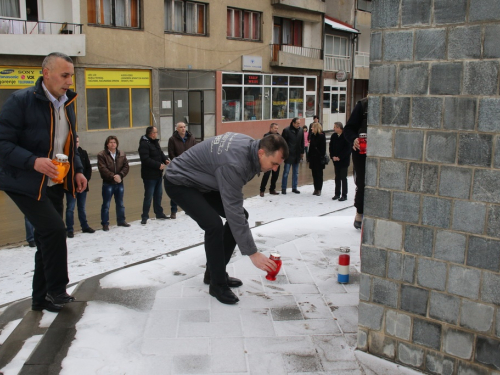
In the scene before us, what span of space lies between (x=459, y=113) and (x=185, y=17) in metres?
21.8

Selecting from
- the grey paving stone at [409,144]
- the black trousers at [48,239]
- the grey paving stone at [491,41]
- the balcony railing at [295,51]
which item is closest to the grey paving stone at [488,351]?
the grey paving stone at [409,144]

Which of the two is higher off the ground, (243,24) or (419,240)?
(243,24)

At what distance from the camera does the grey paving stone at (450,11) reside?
326cm

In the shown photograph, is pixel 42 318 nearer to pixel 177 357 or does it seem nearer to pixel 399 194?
pixel 177 357

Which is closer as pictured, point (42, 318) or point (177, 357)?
point (177, 357)

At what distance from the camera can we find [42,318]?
4562 mm

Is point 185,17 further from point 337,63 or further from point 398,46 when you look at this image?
point 398,46

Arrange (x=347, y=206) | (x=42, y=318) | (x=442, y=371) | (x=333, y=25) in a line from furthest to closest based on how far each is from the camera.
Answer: (x=333, y=25)
(x=347, y=206)
(x=42, y=318)
(x=442, y=371)

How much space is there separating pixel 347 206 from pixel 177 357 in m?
7.45

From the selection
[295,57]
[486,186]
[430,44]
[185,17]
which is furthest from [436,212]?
[295,57]

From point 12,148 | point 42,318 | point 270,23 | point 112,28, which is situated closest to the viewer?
point 12,148

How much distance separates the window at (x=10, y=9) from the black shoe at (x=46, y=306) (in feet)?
53.2

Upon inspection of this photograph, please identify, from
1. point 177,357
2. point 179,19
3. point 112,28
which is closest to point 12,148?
point 177,357

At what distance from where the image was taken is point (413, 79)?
3.49 meters
